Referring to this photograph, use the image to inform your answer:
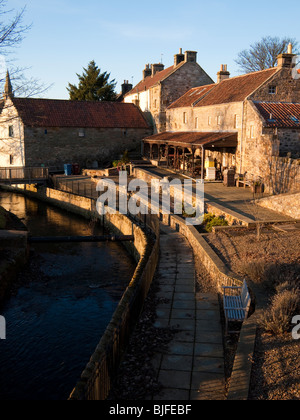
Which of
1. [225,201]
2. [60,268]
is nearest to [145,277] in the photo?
[60,268]

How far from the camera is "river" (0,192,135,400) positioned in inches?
338

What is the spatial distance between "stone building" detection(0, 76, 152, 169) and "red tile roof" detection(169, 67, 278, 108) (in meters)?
8.97

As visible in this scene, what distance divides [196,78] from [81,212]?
20.0 meters

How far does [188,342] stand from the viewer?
7.60m

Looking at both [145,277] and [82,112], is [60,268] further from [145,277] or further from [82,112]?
[82,112]

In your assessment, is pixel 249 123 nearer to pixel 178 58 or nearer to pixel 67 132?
pixel 178 58

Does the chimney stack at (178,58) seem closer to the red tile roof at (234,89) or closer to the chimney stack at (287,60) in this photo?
the red tile roof at (234,89)

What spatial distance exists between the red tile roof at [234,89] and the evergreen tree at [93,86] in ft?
72.0

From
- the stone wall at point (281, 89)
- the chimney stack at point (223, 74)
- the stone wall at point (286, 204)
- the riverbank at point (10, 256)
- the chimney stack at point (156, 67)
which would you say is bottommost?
the riverbank at point (10, 256)

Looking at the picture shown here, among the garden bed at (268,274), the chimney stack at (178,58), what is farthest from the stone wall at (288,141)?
the chimney stack at (178,58)

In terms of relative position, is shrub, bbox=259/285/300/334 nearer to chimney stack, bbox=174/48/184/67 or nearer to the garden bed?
the garden bed

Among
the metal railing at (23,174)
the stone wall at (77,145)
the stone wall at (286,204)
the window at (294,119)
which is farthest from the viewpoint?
the stone wall at (77,145)

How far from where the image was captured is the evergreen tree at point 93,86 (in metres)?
51.6

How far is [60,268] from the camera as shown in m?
→ 15.6
